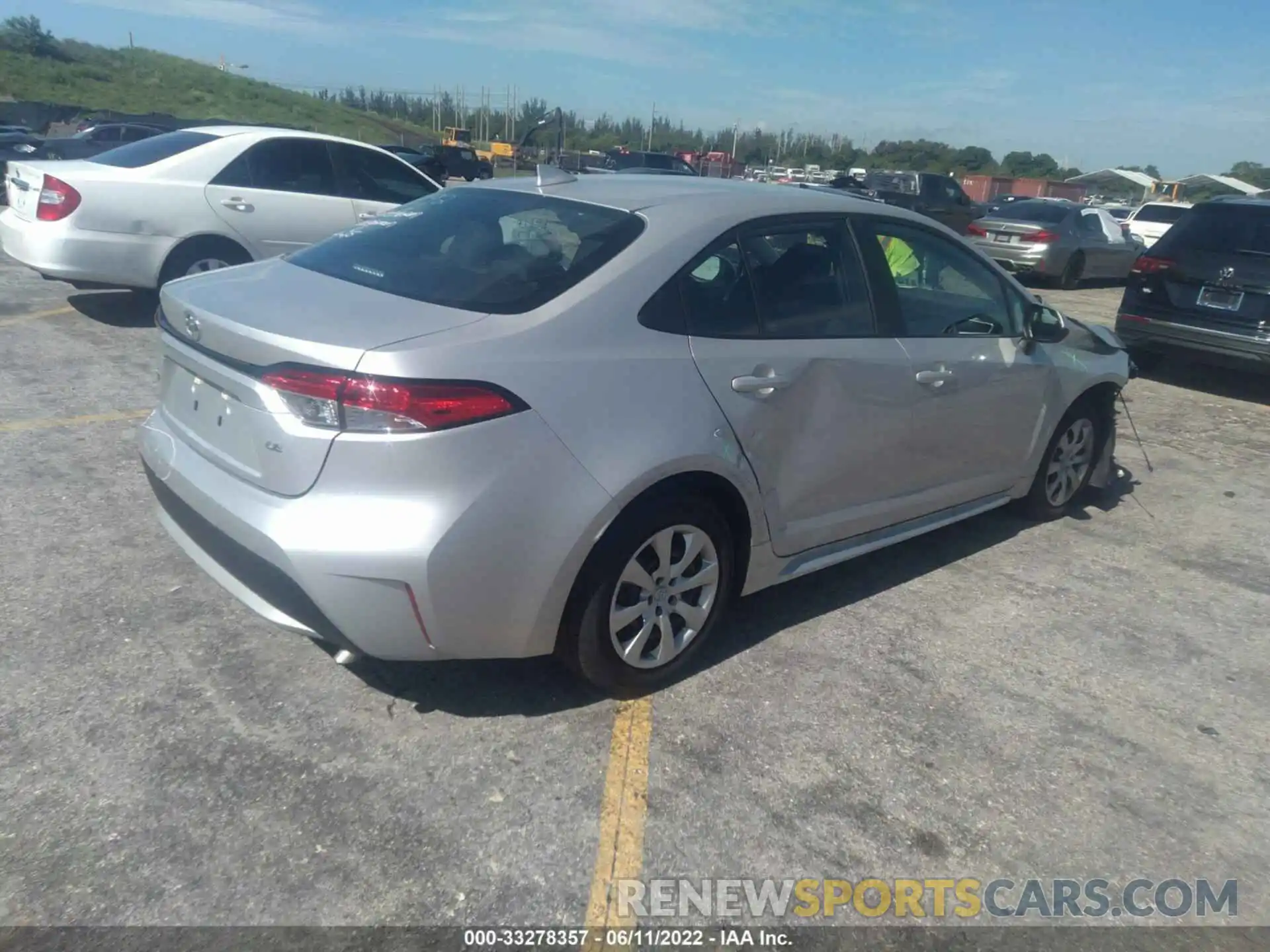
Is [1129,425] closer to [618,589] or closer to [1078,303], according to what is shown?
[618,589]

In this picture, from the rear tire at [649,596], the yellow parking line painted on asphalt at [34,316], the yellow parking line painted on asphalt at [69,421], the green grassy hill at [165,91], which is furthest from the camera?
the green grassy hill at [165,91]

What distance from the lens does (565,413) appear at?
2871 mm

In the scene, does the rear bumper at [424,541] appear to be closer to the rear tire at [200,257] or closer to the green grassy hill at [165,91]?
the rear tire at [200,257]

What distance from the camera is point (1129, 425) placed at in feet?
25.9

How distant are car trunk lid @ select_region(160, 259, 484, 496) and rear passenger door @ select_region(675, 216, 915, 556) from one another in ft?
2.97

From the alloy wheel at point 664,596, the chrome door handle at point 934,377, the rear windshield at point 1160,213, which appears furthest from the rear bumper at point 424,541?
the rear windshield at point 1160,213

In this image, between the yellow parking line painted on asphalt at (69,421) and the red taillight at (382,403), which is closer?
the red taillight at (382,403)

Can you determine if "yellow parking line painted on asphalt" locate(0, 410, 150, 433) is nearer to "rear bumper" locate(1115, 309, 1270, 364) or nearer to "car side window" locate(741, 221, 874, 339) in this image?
"car side window" locate(741, 221, 874, 339)

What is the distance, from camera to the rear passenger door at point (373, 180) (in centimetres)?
868

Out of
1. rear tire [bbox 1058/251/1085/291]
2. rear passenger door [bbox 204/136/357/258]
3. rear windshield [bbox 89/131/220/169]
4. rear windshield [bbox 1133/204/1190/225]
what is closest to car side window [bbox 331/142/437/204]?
rear passenger door [bbox 204/136/357/258]

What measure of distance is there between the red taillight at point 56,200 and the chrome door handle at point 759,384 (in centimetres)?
622

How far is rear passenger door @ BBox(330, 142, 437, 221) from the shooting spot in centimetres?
868

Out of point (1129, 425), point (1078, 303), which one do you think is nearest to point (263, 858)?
point (1129, 425)

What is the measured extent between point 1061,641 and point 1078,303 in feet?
40.4
